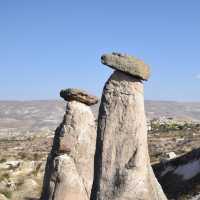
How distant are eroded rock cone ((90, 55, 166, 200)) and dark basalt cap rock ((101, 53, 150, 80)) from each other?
0.03 metres

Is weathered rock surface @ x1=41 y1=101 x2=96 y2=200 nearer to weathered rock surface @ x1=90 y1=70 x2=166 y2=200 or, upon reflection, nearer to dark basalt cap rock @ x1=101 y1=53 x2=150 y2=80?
weathered rock surface @ x1=90 y1=70 x2=166 y2=200

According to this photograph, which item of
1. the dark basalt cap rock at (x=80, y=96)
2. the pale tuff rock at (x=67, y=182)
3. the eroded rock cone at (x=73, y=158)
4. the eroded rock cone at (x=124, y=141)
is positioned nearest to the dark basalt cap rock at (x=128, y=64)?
the eroded rock cone at (x=124, y=141)

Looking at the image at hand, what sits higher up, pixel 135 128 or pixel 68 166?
pixel 135 128

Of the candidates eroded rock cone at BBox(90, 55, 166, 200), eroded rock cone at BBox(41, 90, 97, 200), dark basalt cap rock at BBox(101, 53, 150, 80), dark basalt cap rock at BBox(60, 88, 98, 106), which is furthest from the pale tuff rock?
dark basalt cap rock at BBox(101, 53, 150, 80)

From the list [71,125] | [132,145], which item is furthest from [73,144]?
[132,145]

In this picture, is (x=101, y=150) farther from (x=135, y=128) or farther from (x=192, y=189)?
(x=192, y=189)

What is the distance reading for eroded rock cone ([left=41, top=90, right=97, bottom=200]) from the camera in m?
13.5

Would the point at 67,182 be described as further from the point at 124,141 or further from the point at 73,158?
the point at 124,141

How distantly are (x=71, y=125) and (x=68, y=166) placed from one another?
108 cm

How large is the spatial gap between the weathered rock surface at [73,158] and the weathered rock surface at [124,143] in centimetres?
76

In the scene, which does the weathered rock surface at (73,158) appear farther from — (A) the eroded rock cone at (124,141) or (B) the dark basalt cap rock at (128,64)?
(B) the dark basalt cap rock at (128,64)

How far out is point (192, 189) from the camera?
70.6 feet

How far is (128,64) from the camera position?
1279cm

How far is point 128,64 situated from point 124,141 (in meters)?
1.84
